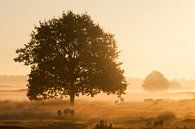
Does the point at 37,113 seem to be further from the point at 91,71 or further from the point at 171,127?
the point at 171,127

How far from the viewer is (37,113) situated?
68.5 meters

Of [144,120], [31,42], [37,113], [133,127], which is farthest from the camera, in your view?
[31,42]

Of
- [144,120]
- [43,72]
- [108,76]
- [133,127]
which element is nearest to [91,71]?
[108,76]

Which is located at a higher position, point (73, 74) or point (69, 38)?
point (69, 38)

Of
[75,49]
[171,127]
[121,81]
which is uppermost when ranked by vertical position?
[75,49]

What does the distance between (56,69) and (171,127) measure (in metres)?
27.5

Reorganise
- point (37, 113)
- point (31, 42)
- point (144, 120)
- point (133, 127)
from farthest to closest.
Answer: point (31, 42)
point (37, 113)
point (144, 120)
point (133, 127)

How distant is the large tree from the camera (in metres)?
71.1

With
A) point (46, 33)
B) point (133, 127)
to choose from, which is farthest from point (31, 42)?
point (133, 127)

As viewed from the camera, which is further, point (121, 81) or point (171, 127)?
point (121, 81)

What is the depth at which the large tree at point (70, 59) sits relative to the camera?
2800 inches

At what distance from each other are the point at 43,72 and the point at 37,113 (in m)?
6.33

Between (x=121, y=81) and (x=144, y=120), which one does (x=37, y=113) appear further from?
(x=144, y=120)

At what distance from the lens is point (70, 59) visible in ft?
234
